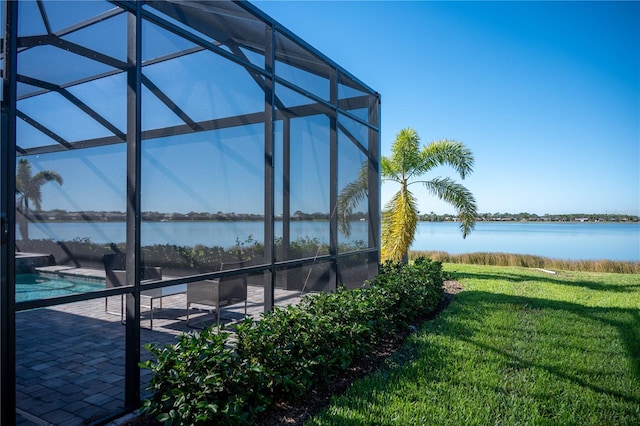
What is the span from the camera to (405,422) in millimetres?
2678

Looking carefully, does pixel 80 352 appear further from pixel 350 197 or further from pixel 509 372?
pixel 350 197

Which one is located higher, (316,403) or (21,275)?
(21,275)

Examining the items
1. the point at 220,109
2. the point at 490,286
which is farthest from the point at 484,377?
the point at 490,286

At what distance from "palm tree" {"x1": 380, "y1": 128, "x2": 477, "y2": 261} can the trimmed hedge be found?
626 cm

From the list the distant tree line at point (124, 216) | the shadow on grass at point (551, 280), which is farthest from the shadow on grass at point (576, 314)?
the distant tree line at point (124, 216)

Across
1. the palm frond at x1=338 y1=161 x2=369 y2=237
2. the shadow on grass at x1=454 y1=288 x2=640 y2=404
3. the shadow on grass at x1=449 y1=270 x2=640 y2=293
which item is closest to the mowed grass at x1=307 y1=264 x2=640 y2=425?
the shadow on grass at x1=454 y1=288 x2=640 y2=404

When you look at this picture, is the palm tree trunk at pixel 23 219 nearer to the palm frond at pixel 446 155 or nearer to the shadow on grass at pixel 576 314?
the shadow on grass at pixel 576 314

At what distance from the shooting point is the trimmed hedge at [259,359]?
240 cm

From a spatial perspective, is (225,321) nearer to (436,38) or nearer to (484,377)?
(484,377)

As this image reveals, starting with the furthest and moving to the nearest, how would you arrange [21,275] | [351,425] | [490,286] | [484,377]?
[490,286] < [484,377] < [351,425] < [21,275]

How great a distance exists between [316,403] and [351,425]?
1.68 ft

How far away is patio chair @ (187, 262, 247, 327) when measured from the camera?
4027mm

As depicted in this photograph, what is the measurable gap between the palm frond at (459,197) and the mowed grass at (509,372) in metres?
4.53

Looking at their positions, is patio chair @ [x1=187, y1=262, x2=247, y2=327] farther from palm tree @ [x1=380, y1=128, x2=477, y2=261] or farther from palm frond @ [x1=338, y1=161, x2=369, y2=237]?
palm tree @ [x1=380, y1=128, x2=477, y2=261]
